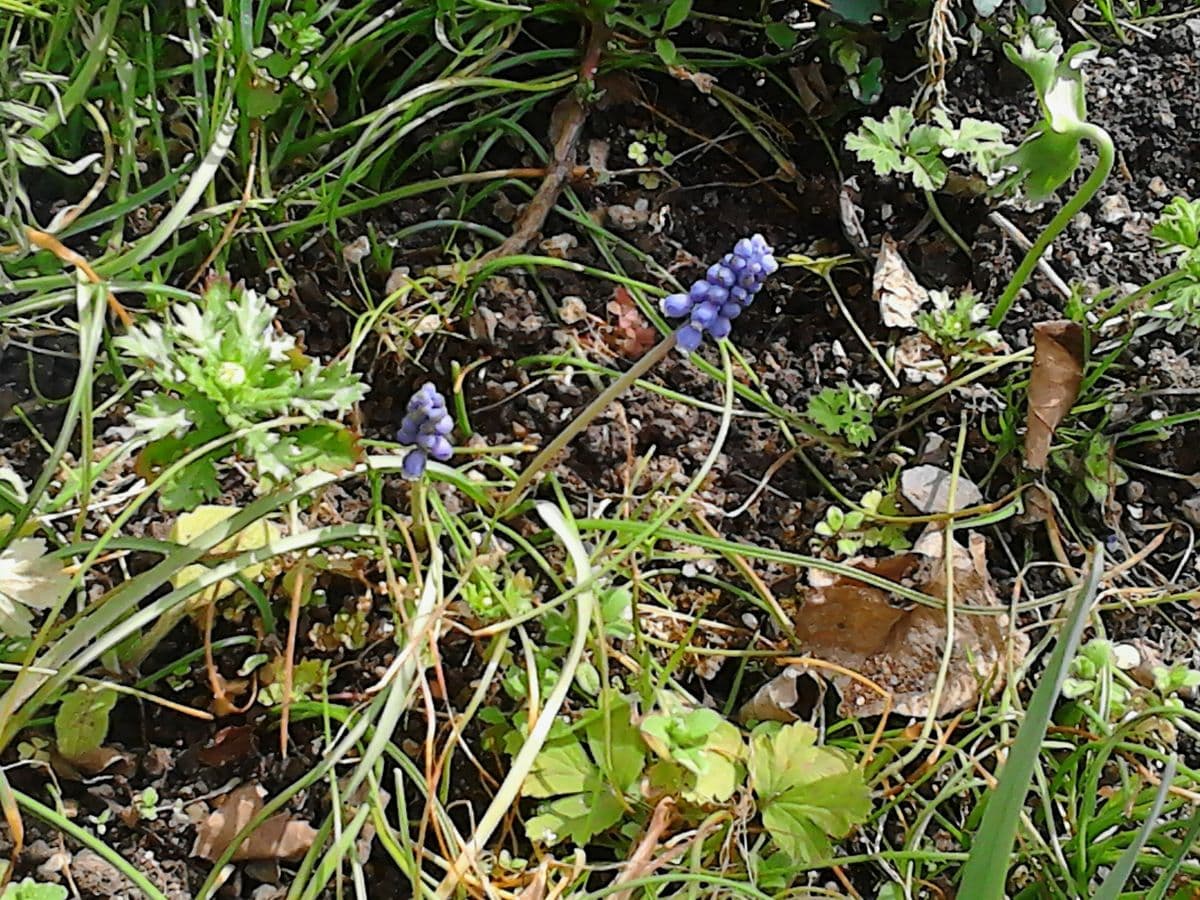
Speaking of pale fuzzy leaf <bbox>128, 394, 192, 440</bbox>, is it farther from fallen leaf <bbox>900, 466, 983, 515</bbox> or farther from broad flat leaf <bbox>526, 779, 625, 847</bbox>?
fallen leaf <bbox>900, 466, 983, 515</bbox>

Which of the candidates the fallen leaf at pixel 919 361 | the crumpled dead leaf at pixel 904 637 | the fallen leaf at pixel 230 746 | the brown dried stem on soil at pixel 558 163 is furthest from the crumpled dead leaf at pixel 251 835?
the fallen leaf at pixel 919 361

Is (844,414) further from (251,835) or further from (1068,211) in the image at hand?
(251,835)

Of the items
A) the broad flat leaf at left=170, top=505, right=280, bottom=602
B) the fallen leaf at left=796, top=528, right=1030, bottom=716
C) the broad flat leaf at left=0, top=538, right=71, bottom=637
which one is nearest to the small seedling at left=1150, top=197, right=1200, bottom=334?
the fallen leaf at left=796, top=528, right=1030, bottom=716

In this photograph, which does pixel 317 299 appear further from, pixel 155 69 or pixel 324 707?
pixel 324 707

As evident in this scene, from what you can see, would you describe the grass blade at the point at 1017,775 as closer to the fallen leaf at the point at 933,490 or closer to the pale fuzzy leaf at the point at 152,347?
the fallen leaf at the point at 933,490

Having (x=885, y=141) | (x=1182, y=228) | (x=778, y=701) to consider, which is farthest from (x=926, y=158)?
(x=778, y=701)

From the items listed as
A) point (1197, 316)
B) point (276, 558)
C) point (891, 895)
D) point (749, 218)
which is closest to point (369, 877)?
point (276, 558)
